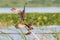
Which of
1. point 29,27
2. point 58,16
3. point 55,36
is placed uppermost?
point 29,27

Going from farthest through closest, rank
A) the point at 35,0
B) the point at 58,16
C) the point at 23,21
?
the point at 35,0 → the point at 58,16 → the point at 23,21

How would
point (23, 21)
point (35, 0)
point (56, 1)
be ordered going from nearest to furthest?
point (23, 21)
point (56, 1)
point (35, 0)

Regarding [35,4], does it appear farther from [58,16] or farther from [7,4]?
[58,16]

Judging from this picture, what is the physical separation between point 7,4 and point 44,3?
318cm

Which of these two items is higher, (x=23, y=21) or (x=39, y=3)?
(x=23, y=21)

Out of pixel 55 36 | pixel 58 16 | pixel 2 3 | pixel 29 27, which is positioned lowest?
pixel 2 3

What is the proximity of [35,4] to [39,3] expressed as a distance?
1.24 ft

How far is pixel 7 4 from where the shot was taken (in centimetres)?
2545

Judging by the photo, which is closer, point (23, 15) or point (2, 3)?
point (23, 15)

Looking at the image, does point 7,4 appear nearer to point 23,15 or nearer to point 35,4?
point 35,4

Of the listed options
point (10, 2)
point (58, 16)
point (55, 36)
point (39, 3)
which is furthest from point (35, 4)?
point (55, 36)

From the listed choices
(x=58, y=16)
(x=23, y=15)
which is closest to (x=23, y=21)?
(x=23, y=15)

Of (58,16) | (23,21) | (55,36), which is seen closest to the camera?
(23,21)

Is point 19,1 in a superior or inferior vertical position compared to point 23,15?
Answer: inferior
